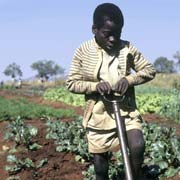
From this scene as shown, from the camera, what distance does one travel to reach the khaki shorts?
15.1 feet

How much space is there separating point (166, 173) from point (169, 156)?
13.5 inches

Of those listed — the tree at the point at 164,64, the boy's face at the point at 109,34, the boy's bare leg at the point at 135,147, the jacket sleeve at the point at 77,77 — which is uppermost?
the tree at the point at 164,64

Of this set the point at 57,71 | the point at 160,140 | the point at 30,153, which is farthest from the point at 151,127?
the point at 57,71

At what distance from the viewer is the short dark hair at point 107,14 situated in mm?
4406

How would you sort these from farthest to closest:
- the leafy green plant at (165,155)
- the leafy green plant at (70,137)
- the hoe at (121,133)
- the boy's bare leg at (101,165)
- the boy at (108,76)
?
1. the leafy green plant at (70,137)
2. the leafy green plant at (165,155)
3. the boy's bare leg at (101,165)
4. the boy at (108,76)
5. the hoe at (121,133)

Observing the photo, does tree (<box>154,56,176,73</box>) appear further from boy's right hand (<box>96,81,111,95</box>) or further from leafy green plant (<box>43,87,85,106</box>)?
boy's right hand (<box>96,81,111,95</box>)

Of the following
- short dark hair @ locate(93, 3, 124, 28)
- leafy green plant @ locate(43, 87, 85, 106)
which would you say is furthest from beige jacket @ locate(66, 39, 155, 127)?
leafy green plant @ locate(43, 87, 85, 106)

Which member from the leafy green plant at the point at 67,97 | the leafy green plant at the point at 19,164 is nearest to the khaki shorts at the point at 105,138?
the leafy green plant at the point at 19,164

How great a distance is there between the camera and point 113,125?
15.1 ft

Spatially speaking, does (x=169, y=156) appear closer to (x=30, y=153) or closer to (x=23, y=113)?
(x=30, y=153)

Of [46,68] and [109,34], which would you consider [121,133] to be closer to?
[109,34]

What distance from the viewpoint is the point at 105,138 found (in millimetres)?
4645

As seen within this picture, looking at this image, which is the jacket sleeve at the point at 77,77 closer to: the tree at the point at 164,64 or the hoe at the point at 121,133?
the hoe at the point at 121,133

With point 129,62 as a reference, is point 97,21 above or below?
above
